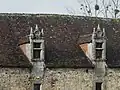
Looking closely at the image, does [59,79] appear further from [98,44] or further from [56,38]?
[98,44]

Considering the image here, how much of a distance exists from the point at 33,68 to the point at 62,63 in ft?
6.38

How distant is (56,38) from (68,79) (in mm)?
3385

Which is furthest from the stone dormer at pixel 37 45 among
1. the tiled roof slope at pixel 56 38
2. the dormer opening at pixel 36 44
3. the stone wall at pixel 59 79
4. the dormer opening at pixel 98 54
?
the dormer opening at pixel 98 54

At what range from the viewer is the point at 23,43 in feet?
94.5

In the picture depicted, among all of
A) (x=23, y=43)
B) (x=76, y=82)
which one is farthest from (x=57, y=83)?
(x=23, y=43)

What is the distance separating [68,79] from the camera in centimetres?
2900

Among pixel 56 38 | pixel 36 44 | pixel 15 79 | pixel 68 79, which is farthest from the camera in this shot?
pixel 56 38

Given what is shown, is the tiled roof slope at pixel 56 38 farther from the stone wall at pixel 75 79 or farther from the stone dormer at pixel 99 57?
the stone dormer at pixel 99 57

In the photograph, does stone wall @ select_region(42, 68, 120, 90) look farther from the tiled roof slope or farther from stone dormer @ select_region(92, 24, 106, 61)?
stone dormer @ select_region(92, 24, 106, 61)

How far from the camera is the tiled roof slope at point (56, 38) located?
94.2 feet

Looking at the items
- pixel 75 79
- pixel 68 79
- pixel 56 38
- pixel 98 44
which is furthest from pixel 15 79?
pixel 98 44

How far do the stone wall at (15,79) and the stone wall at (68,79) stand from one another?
3.94ft

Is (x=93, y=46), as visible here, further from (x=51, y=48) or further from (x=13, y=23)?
(x=13, y=23)

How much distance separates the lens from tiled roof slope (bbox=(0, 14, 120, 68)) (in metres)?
28.7
